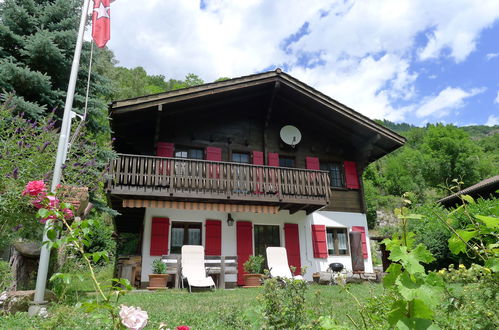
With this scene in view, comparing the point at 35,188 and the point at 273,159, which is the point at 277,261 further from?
the point at 35,188

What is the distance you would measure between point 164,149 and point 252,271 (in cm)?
477

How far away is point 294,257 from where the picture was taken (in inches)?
A: 477

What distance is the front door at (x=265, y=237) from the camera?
12.1 metres

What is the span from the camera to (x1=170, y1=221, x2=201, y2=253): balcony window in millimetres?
11184

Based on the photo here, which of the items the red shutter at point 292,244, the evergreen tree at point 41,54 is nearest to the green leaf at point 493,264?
the evergreen tree at point 41,54

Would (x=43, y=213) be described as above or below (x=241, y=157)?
below

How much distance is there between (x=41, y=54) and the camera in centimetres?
1021

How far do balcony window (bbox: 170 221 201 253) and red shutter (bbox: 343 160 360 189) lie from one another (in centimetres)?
→ 610

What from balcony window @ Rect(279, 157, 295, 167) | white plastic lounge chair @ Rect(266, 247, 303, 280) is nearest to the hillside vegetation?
balcony window @ Rect(279, 157, 295, 167)

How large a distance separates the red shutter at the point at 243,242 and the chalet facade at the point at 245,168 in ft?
0.11

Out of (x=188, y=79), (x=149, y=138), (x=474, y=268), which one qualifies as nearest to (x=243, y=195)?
(x=149, y=138)

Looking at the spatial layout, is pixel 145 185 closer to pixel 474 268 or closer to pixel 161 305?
pixel 161 305

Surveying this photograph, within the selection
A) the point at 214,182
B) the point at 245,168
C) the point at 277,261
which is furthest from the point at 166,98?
the point at 277,261

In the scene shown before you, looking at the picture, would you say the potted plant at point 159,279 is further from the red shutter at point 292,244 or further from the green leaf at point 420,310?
the green leaf at point 420,310
